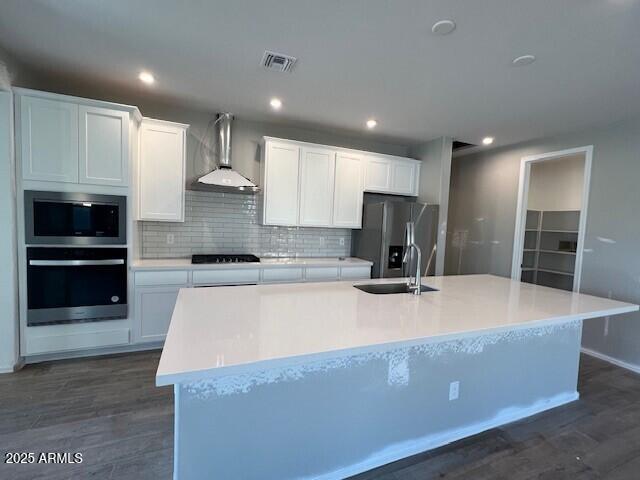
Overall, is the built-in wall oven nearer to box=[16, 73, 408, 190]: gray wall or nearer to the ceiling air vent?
box=[16, 73, 408, 190]: gray wall

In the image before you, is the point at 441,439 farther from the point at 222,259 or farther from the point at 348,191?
the point at 348,191

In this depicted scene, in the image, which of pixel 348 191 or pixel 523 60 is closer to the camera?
pixel 523 60

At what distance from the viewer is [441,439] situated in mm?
1868

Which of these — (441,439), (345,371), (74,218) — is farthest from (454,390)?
(74,218)

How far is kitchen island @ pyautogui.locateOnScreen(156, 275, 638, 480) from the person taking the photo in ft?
4.08

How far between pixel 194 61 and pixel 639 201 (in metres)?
4.37

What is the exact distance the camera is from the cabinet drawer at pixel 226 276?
3.13 meters

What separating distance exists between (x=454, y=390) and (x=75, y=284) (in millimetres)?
3158

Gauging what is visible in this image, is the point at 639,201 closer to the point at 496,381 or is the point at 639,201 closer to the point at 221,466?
the point at 496,381

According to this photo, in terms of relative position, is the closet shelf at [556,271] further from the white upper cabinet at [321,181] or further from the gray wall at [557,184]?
the white upper cabinet at [321,181]

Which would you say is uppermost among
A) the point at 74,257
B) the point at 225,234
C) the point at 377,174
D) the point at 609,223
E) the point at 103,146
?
the point at 377,174

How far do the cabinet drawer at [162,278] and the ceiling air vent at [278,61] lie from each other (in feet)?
6.80

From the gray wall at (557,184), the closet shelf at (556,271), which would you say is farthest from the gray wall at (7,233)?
the closet shelf at (556,271)

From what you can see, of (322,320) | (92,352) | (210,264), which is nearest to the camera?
(322,320)
